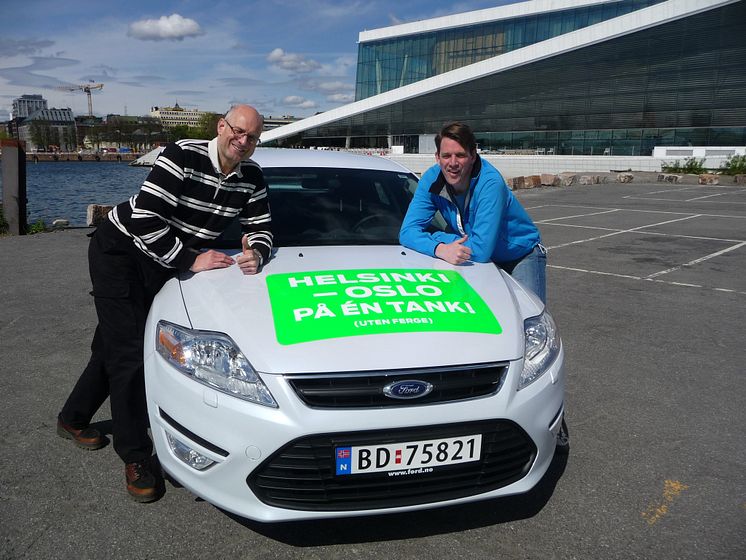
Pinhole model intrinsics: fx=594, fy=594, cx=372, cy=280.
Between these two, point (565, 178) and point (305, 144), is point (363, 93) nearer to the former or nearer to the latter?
point (305, 144)

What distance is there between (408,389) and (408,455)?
0.24m

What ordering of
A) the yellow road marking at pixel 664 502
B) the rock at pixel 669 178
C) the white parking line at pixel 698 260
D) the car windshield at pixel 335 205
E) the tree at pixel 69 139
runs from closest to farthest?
the yellow road marking at pixel 664 502 < the car windshield at pixel 335 205 < the white parking line at pixel 698 260 < the rock at pixel 669 178 < the tree at pixel 69 139

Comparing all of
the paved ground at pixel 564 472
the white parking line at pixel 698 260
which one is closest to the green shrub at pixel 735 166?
the white parking line at pixel 698 260

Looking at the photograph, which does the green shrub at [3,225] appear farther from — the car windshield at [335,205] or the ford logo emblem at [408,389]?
the ford logo emblem at [408,389]

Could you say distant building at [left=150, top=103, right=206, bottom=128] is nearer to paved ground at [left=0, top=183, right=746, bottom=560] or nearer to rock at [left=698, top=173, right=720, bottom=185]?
rock at [left=698, top=173, right=720, bottom=185]

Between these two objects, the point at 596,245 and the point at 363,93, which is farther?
the point at 363,93

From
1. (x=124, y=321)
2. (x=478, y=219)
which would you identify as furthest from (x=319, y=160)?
(x=124, y=321)

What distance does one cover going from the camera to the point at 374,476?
2.12 m

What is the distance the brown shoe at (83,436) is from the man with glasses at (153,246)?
0.44m

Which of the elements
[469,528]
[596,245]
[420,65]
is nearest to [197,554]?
[469,528]

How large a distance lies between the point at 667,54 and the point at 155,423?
46.6 m

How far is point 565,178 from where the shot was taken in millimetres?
23734

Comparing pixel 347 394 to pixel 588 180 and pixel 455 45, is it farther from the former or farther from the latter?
pixel 455 45

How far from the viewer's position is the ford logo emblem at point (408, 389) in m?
2.12
